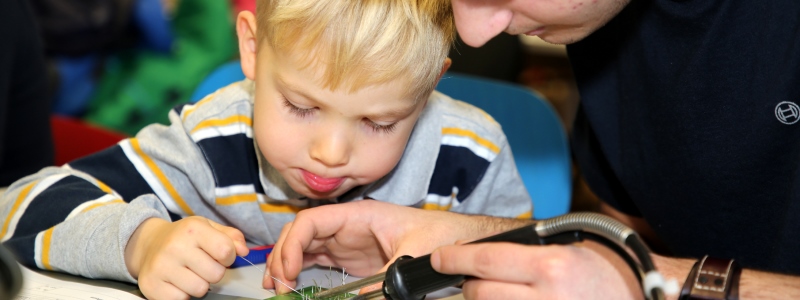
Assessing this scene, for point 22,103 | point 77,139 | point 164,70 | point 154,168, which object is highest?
point 154,168

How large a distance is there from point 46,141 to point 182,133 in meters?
0.60

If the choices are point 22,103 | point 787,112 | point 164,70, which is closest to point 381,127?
point 787,112

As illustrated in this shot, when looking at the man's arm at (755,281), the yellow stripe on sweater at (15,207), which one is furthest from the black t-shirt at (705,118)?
Result: the yellow stripe on sweater at (15,207)

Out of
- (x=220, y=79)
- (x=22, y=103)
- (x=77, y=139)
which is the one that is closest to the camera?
(x=220, y=79)

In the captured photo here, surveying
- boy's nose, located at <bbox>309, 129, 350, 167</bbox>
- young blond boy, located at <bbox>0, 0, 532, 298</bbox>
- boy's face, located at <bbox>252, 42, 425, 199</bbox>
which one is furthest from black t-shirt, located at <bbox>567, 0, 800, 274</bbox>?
boy's nose, located at <bbox>309, 129, 350, 167</bbox>

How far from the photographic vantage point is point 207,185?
107cm

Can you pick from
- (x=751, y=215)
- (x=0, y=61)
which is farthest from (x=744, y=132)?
(x=0, y=61)

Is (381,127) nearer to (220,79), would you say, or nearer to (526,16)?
(526,16)

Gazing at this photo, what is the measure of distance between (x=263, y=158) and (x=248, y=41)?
15cm

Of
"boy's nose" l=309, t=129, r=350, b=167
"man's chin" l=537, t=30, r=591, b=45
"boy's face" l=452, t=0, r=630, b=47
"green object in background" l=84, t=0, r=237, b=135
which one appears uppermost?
"boy's face" l=452, t=0, r=630, b=47

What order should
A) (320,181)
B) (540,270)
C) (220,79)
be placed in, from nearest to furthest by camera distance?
(540,270)
(320,181)
(220,79)

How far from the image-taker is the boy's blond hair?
883mm

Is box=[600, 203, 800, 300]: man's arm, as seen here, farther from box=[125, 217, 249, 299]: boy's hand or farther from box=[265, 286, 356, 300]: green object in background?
box=[125, 217, 249, 299]: boy's hand

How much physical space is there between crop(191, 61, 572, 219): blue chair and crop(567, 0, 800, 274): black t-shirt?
0.55 ft
